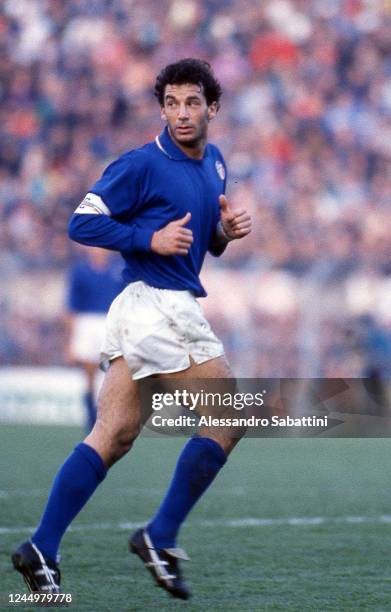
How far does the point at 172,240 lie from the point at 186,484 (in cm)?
86

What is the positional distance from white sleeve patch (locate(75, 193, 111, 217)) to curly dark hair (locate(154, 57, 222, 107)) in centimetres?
46

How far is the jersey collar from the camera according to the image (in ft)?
15.1

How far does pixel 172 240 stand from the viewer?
14.4ft

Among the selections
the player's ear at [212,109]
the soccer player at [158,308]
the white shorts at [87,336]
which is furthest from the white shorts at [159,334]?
the white shorts at [87,336]

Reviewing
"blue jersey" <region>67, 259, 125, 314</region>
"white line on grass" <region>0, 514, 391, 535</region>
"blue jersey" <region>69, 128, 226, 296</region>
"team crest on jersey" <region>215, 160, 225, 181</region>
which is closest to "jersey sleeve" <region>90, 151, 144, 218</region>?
"blue jersey" <region>69, 128, 226, 296</region>

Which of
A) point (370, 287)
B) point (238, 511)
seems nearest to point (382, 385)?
point (370, 287)

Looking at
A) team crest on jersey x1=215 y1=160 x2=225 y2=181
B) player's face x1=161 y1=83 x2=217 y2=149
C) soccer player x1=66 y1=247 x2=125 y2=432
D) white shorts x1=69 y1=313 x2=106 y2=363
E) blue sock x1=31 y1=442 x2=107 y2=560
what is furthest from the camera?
white shorts x1=69 y1=313 x2=106 y2=363

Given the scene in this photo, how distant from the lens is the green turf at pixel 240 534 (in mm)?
4559

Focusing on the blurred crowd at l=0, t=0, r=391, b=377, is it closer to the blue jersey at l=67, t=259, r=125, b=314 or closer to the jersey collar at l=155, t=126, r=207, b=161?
the blue jersey at l=67, t=259, r=125, b=314

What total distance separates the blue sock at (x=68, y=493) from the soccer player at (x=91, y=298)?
6762 millimetres

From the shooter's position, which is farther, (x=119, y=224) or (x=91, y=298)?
(x=91, y=298)

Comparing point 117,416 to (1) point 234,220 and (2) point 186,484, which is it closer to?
(2) point 186,484

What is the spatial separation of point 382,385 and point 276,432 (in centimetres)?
669

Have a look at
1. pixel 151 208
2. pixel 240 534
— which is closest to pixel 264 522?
pixel 240 534
